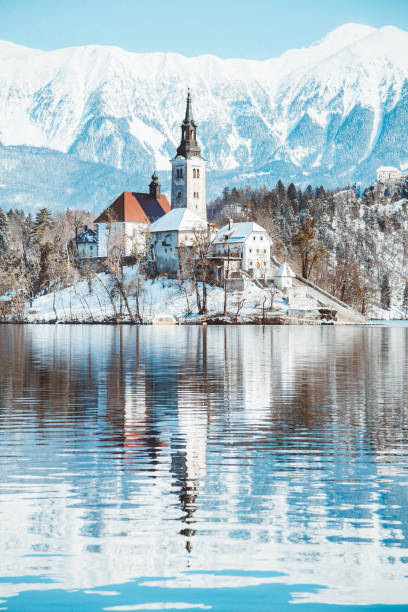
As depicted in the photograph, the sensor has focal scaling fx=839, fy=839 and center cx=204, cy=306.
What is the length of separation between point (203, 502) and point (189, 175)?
144 m

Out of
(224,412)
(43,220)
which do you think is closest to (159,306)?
(43,220)

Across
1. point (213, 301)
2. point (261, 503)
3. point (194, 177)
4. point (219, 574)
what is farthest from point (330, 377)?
point (194, 177)

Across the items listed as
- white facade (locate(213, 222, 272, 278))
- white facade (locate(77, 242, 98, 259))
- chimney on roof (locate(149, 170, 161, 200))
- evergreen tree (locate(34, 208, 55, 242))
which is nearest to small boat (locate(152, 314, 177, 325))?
white facade (locate(213, 222, 272, 278))

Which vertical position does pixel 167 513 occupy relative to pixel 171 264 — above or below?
below

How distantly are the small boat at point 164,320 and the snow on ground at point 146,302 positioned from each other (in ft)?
4.08

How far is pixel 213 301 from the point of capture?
117250mm

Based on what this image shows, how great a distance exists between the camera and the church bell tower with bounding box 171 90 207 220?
154 meters

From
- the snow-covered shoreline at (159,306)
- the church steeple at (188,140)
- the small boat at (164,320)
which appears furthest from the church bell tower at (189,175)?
the small boat at (164,320)

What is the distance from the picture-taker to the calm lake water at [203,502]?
946 cm

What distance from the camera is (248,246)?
130m

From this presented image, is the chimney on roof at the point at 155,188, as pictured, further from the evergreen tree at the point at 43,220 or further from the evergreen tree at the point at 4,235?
the evergreen tree at the point at 4,235

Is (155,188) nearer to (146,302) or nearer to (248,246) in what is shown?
(248,246)

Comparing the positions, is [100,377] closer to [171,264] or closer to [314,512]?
[314,512]

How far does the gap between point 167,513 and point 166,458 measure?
3.77 meters
